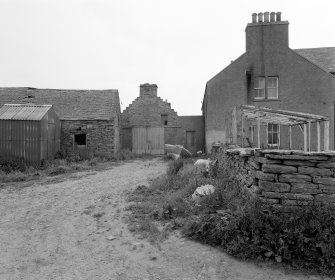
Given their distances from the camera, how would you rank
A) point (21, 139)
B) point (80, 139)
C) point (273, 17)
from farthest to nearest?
point (80, 139), point (273, 17), point (21, 139)

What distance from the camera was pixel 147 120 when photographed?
24.6 metres

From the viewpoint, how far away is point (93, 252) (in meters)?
4.80

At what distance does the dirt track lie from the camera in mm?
4105

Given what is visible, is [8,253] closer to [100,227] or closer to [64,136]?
[100,227]

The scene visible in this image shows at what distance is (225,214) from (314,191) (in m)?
1.57

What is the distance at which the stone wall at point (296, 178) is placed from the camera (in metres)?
4.71

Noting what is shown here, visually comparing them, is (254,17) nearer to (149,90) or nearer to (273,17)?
(273,17)

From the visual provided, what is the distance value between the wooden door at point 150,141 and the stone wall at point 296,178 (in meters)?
19.2

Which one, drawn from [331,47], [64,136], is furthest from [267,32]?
[64,136]

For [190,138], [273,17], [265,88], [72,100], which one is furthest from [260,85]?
[72,100]

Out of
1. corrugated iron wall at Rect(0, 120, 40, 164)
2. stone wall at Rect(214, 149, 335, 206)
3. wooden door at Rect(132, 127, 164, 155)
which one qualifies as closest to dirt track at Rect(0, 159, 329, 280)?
stone wall at Rect(214, 149, 335, 206)

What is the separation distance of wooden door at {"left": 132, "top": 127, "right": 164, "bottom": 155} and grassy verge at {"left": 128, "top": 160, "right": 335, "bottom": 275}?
17.8m

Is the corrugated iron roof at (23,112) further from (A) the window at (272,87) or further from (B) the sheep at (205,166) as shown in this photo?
(A) the window at (272,87)

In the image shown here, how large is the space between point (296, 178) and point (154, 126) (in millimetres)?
19612
